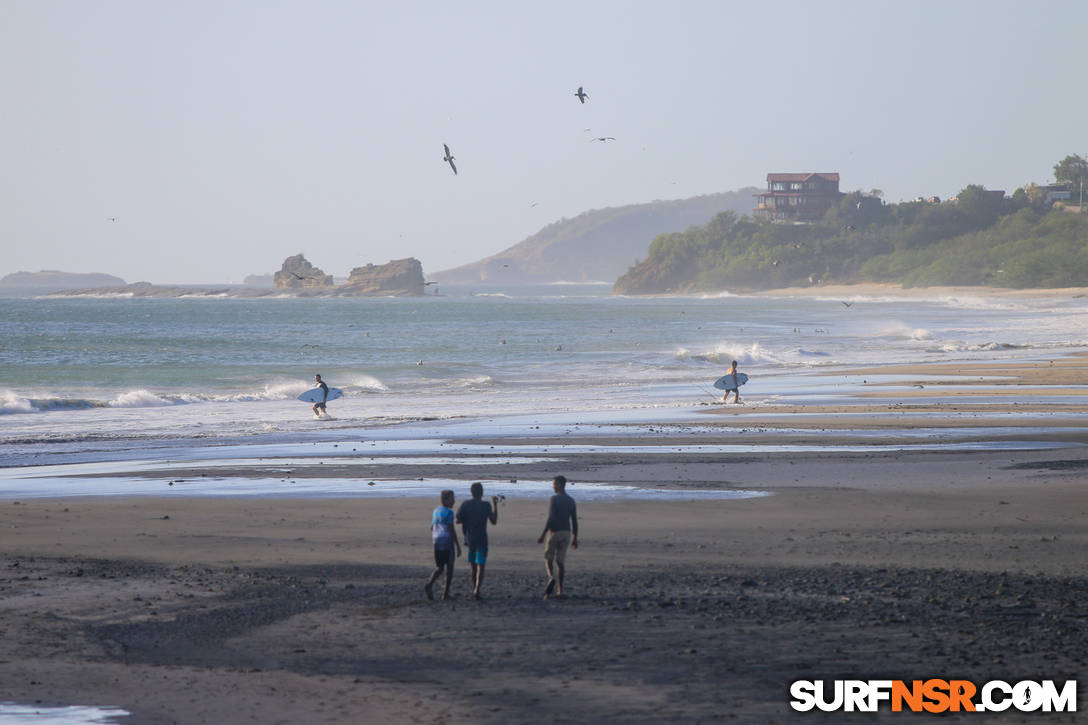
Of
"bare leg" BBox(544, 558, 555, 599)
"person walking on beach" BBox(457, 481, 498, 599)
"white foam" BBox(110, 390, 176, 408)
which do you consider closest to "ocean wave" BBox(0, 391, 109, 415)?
"white foam" BBox(110, 390, 176, 408)

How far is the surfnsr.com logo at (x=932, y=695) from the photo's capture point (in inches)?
269

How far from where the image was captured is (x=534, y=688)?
24.2 ft

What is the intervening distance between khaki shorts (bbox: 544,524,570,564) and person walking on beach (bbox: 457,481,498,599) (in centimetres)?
52

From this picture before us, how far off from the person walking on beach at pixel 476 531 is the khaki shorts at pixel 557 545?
524mm

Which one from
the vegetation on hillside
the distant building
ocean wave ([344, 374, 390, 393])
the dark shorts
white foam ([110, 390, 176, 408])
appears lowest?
ocean wave ([344, 374, 390, 393])

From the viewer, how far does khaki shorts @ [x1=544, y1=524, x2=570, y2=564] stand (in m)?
9.90

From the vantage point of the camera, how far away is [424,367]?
4634cm

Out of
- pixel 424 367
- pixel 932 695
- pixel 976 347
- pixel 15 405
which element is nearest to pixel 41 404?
pixel 15 405

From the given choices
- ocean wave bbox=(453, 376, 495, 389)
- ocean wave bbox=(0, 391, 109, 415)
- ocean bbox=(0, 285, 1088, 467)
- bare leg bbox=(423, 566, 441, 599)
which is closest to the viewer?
bare leg bbox=(423, 566, 441, 599)

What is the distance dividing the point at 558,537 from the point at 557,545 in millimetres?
72

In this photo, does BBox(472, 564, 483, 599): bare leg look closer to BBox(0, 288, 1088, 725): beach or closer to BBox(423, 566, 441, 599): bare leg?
BBox(0, 288, 1088, 725): beach

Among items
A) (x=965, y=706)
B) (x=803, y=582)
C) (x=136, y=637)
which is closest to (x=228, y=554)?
(x=136, y=637)

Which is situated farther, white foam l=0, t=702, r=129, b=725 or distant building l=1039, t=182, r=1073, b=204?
distant building l=1039, t=182, r=1073, b=204

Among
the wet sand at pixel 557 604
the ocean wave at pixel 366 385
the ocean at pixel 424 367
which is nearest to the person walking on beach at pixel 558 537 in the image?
the wet sand at pixel 557 604
